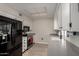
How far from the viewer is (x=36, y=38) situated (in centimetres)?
689

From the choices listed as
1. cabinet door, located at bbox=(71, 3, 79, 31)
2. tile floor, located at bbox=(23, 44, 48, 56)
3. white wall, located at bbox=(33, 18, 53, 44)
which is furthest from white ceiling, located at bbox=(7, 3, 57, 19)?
white wall, located at bbox=(33, 18, 53, 44)

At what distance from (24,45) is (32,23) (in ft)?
10.6

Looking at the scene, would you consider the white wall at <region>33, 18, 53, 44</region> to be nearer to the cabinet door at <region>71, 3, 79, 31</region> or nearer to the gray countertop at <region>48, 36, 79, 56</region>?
the gray countertop at <region>48, 36, 79, 56</region>

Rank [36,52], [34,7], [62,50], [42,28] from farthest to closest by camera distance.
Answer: [42,28]
[36,52]
[34,7]
[62,50]

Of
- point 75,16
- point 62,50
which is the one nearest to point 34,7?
point 75,16

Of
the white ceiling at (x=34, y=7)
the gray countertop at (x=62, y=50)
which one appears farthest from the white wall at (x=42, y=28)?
the gray countertop at (x=62, y=50)

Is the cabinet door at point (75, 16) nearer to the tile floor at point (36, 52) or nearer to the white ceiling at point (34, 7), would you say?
the white ceiling at point (34, 7)

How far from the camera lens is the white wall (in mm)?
6780

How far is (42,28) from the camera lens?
696 centimetres

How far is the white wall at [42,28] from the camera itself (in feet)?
22.2

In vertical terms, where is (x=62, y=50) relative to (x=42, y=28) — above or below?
below

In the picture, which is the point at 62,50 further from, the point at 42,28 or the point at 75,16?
the point at 42,28

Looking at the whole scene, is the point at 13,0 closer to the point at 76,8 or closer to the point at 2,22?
the point at 76,8

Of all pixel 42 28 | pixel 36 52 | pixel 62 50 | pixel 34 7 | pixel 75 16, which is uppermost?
pixel 34 7
